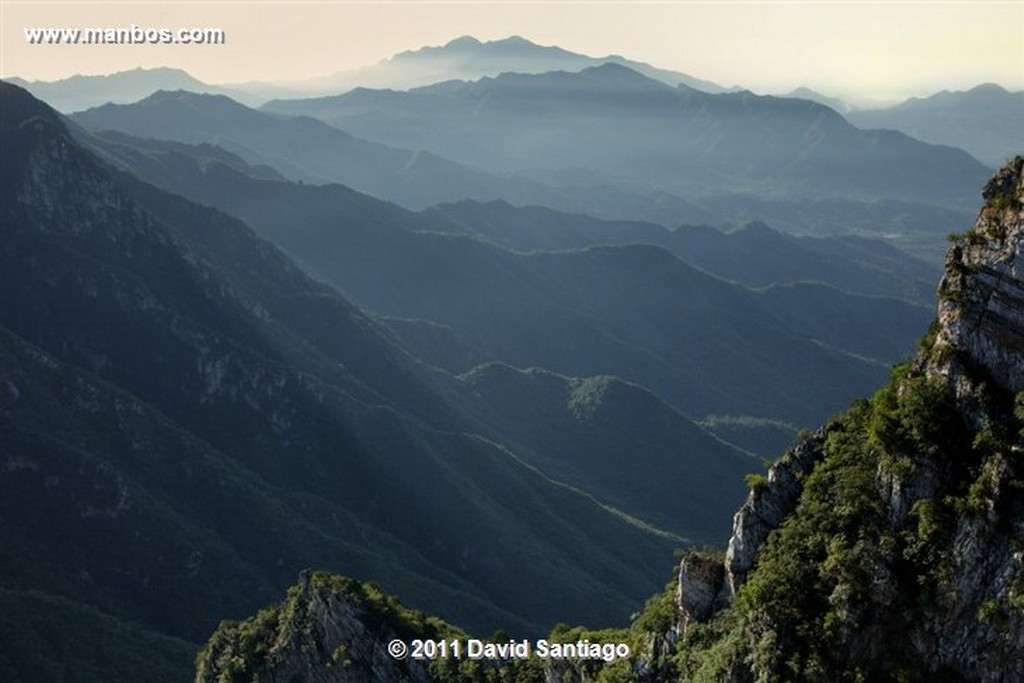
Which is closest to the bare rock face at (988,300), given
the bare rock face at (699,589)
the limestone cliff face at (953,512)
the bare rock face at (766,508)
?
the limestone cliff face at (953,512)

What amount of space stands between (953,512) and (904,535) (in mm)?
2232

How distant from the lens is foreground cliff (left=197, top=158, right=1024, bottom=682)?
42.5 meters

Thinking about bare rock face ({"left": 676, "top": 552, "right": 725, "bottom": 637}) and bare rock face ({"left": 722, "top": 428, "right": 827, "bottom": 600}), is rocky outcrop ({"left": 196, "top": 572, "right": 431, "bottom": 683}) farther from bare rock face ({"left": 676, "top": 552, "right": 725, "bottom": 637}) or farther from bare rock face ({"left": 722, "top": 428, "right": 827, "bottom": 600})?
bare rock face ({"left": 722, "top": 428, "right": 827, "bottom": 600})

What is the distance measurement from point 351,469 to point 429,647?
104 metres

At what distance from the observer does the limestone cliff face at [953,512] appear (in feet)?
139

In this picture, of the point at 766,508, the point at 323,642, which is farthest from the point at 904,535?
the point at 323,642

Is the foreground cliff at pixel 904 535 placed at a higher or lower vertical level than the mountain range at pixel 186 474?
higher

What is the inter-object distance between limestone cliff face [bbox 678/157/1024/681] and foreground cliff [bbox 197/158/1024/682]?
0.06 metres

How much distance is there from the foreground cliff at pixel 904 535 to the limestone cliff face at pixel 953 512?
0.06 m

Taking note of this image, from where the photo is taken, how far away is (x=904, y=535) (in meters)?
44.8

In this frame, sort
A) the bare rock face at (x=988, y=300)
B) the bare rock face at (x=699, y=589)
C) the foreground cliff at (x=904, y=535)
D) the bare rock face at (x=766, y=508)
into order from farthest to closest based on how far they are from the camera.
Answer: the bare rock face at (x=699, y=589) → the bare rock face at (x=766, y=508) → the bare rock face at (x=988, y=300) → the foreground cliff at (x=904, y=535)

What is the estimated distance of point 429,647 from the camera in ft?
242

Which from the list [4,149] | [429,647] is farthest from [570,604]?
[4,149]

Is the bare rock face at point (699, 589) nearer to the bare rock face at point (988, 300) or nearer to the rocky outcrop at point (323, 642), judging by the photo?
the bare rock face at point (988, 300)
